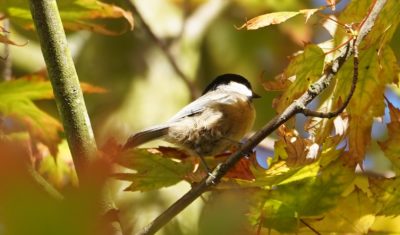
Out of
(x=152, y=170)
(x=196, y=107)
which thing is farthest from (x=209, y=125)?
(x=152, y=170)

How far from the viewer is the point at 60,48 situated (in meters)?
0.79

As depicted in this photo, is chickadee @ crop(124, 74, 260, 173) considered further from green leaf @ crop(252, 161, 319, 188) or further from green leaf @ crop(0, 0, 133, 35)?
green leaf @ crop(252, 161, 319, 188)

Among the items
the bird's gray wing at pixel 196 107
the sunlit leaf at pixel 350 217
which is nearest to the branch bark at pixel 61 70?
the sunlit leaf at pixel 350 217

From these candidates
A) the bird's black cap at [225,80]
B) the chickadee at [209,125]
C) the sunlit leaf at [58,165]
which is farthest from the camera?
the bird's black cap at [225,80]

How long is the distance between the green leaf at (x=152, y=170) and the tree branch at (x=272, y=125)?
0.09m

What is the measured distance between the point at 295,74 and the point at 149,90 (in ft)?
3.71

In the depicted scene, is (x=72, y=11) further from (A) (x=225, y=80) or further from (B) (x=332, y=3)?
(A) (x=225, y=80)

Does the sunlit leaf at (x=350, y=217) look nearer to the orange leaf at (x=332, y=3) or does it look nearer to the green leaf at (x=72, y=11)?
the orange leaf at (x=332, y=3)

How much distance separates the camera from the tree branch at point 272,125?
2.35 feet

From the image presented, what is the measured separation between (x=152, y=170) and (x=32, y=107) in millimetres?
373

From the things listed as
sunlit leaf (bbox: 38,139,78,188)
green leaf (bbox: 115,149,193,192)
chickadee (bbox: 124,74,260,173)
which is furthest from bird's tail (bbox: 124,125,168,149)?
green leaf (bbox: 115,149,193,192)

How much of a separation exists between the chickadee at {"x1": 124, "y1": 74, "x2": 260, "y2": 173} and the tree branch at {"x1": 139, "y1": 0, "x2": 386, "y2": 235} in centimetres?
58

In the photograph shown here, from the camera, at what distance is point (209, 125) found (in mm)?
1503

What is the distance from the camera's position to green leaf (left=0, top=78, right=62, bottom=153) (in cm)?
106
